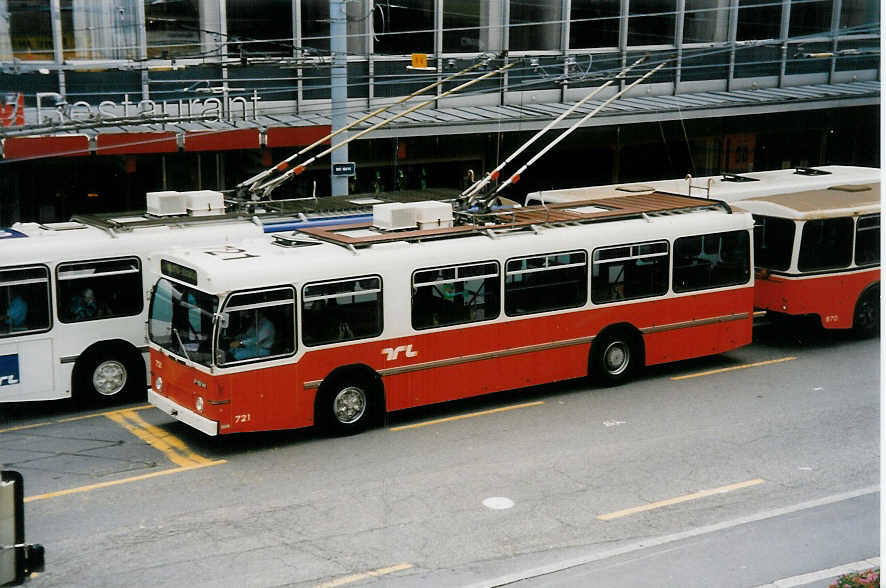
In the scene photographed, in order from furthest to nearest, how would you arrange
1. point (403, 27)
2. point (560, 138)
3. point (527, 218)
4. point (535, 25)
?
point (535, 25), point (403, 27), point (560, 138), point (527, 218)

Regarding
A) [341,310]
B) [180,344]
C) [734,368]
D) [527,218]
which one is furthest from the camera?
[734,368]

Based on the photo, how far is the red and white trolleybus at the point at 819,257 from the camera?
18344 millimetres

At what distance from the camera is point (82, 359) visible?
1505cm

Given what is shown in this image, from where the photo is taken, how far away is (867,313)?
19.2 m

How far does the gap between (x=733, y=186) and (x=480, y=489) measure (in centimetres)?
1019

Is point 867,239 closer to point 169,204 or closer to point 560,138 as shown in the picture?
point 560,138

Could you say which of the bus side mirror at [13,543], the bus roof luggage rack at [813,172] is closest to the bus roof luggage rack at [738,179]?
the bus roof luggage rack at [813,172]

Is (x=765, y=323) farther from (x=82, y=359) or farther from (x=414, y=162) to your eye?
(x=82, y=359)

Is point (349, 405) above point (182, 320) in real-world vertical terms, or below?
below

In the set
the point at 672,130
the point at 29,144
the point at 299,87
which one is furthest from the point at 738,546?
the point at 672,130

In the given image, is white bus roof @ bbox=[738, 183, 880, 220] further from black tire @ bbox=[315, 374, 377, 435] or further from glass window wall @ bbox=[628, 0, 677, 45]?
glass window wall @ bbox=[628, 0, 677, 45]

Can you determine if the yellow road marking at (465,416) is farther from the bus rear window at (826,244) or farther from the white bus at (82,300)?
Answer: the bus rear window at (826,244)

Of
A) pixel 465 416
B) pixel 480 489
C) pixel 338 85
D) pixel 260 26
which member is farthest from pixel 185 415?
pixel 260 26

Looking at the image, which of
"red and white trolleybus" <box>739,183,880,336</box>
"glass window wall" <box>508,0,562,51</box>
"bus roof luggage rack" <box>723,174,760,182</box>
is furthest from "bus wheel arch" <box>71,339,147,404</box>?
"glass window wall" <box>508,0,562,51</box>
